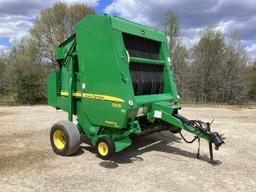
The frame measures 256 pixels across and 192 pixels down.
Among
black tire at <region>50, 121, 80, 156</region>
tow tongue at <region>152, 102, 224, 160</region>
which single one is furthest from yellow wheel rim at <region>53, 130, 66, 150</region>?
tow tongue at <region>152, 102, 224, 160</region>

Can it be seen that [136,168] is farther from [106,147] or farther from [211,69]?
[211,69]

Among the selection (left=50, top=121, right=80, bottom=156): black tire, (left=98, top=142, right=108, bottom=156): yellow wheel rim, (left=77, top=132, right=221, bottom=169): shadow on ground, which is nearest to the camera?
(left=98, top=142, right=108, bottom=156): yellow wheel rim

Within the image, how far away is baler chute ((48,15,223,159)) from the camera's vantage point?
484 cm

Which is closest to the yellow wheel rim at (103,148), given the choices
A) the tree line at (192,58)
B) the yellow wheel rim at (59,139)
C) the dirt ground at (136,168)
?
the dirt ground at (136,168)

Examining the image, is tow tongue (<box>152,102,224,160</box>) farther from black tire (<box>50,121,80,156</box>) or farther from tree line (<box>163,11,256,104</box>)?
tree line (<box>163,11,256,104</box>)

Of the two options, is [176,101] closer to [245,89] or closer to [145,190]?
[145,190]

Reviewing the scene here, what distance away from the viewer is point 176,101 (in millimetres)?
5996

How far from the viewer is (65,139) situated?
5363mm

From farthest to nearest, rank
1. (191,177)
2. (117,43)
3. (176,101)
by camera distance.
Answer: (176,101) → (117,43) → (191,177)

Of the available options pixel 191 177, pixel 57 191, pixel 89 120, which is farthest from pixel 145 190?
pixel 89 120

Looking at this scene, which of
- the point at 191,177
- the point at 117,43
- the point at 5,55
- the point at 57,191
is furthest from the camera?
the point at 5,55

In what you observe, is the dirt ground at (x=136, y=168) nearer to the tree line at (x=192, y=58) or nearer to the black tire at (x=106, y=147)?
the black tire at (x=106, y=147)

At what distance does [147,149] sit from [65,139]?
1744 mm

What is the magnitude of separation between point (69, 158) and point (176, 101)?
98.1 inches
